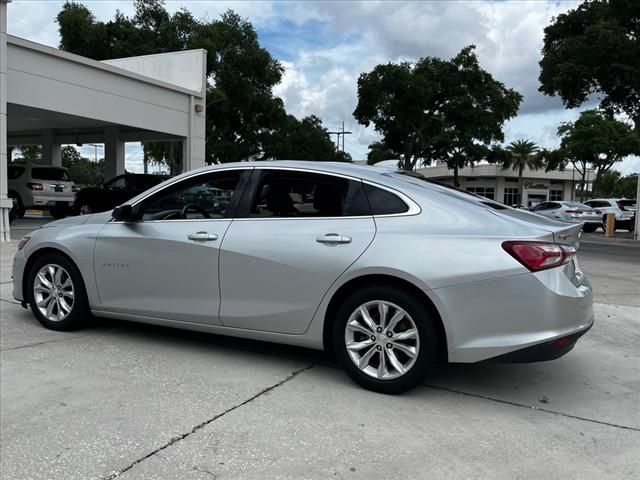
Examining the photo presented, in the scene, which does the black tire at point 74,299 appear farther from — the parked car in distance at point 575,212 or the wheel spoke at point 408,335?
the parked car in distance at point 575,212

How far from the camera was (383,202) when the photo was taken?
4102 mm

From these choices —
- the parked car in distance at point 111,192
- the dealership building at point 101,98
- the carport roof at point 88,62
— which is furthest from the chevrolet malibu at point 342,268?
the parked car in distance at point 111,192

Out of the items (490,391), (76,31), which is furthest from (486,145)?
(490,391)

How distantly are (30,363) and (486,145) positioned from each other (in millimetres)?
37070

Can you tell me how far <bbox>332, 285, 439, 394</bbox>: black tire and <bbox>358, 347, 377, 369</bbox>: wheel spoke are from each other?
4cm

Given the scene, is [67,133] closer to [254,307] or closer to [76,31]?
[76,31]

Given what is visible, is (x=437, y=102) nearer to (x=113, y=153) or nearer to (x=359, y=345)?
(x=113, y=153)

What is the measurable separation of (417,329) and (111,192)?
14980 millimetres

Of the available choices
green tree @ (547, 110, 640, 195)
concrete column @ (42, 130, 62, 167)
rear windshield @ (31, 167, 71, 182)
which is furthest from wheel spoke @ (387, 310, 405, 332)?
green tree @ (547, 110, 640, 195)

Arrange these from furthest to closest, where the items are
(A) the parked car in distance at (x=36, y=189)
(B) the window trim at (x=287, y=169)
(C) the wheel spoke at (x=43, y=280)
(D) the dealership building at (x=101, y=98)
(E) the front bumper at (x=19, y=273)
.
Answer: (A) the parked car in distance at (x=36, y=189) → (D) the dealership building at (x=101, y=98) → (E) the front bumper at (x=19, y=273) → (C) the wheel spoke at (x=43, y=280) → (B) the window trim at (x=287, y=169)

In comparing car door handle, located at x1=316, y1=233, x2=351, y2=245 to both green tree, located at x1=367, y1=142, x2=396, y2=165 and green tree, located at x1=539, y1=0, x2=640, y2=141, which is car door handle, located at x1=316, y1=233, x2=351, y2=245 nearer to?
green tree, located at x1=539, y1=0, x2=640, y2=141

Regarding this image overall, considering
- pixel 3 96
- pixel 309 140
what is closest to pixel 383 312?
pixel 3 96

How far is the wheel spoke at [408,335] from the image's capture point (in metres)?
3.78

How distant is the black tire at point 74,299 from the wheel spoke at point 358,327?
2.59 m
